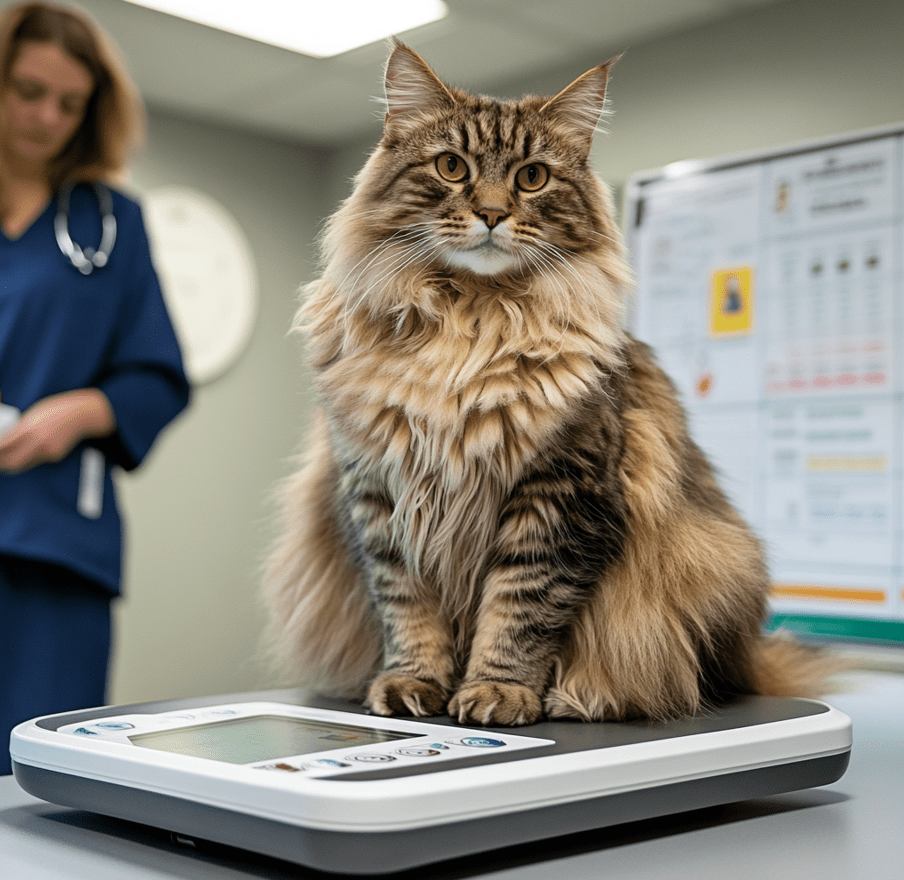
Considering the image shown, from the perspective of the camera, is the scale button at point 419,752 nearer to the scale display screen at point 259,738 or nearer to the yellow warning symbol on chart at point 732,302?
the scale display screen at point 259,738

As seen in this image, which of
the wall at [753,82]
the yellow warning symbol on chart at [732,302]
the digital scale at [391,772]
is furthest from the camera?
the wall at [753,82]

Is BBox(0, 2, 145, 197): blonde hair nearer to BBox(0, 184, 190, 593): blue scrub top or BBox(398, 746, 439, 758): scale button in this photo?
BBox(0, 184, 190, 593): blue scrub top

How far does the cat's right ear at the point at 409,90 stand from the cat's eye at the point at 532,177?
10 centimetres

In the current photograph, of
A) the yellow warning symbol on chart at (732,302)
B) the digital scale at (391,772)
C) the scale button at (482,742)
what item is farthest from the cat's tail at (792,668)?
the yellow warning symbol on chart at (732,302)

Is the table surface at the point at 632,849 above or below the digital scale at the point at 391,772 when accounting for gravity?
below

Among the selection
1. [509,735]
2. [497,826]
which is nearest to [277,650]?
[509,735]

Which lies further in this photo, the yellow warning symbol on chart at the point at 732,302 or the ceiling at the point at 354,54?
the ceiling at the point at 354,54

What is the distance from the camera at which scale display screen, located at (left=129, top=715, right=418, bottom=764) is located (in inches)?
26.8

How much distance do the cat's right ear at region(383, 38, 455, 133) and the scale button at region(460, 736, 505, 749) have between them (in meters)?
0.58

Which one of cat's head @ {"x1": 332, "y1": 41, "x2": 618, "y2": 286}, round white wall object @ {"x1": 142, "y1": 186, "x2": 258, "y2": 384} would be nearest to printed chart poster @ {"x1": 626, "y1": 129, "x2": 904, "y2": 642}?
cat's head @ {"x1": 332, "y1": 41, "x2": 618, "y2": 286}

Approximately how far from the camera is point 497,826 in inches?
23.3

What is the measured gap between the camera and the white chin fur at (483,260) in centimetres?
91

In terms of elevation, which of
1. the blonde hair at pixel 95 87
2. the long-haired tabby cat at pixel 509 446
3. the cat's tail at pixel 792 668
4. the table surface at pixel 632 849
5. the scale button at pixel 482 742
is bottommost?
the table surface at pixel 632 849

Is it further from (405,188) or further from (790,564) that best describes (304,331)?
(790,564)
